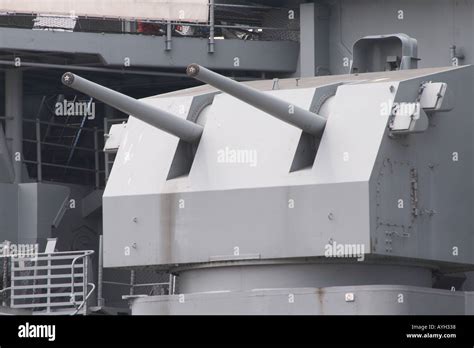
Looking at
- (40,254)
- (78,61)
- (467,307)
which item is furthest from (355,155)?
(78,61)

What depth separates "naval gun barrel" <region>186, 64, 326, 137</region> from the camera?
18.0 m

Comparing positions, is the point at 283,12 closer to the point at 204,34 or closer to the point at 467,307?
the point at 204,34

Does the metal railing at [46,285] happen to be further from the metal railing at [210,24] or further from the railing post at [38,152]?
the metal railing at [210,24]

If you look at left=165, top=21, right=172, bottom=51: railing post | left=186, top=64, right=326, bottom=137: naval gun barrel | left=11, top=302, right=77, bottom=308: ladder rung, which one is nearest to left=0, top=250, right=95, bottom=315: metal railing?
left=11, top=302, right=77, bottom=308: ladder rung

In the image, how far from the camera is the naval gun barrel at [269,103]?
18.0 meters

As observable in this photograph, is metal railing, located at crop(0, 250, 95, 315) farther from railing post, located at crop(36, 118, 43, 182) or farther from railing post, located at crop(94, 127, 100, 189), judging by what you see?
railing post, located at crop(94, 127, 100, 189)

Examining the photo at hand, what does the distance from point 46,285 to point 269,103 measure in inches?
187

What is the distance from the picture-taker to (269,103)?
60.0 ft

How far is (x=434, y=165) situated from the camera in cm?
1897

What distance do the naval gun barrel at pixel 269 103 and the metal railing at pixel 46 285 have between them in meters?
3.76

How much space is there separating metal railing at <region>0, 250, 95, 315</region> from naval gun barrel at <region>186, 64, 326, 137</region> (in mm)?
3764

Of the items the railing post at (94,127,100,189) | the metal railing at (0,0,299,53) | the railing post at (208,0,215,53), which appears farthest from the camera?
the railing post at (94,127,100,189)

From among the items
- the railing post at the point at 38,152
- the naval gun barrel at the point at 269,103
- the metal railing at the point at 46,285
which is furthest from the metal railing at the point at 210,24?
the naval gun barrel at the point at 269,103
